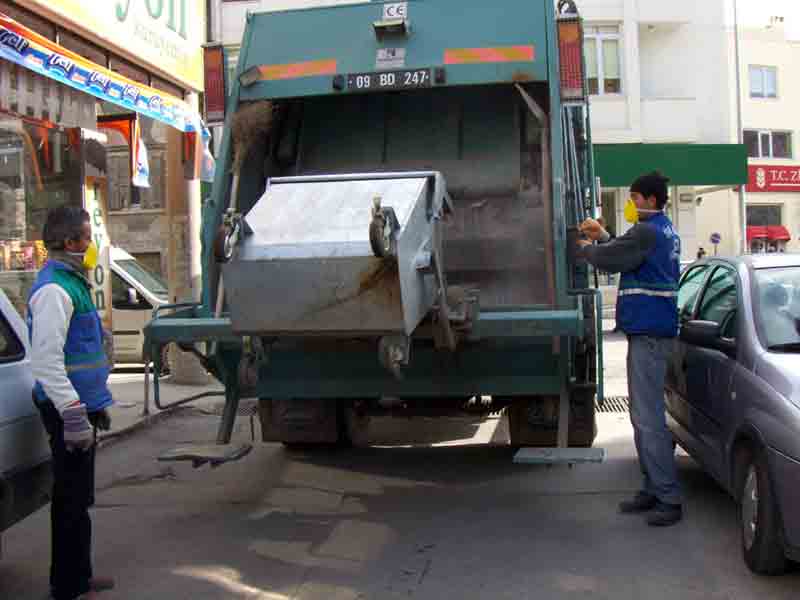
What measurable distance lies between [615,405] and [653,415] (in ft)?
13.1

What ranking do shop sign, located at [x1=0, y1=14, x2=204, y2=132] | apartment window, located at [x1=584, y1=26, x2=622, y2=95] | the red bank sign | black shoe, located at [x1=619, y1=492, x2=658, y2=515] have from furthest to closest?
1. the red bank sign
2. apartment window, located at [x1=584, y1=26, x2=622, y2=95]
3. shop sign, located at [x1=0, y1=14, x2=204, y2=132]
4. black shoe, located at [x1=619, y1=492, x2=658, y2=515]

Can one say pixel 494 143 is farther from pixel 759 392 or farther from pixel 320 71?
pixel 759 392

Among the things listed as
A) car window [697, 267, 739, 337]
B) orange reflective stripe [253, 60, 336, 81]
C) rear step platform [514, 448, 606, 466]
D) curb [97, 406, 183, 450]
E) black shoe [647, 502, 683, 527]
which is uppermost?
orange reflective stripe [253, 60, 336, 81]

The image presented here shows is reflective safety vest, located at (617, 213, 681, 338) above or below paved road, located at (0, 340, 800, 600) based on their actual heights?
above

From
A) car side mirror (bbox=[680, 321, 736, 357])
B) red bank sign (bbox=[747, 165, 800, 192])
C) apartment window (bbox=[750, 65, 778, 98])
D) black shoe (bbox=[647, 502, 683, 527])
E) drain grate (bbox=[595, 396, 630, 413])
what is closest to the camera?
car side mirror (bbox=[680, 321, 736, 357])

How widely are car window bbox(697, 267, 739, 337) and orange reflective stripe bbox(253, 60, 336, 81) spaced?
2.75 m

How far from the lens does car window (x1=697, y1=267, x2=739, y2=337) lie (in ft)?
16.5

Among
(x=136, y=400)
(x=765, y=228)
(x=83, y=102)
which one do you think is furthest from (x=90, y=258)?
(x=765, y=228)

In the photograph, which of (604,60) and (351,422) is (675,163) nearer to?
(604,60)

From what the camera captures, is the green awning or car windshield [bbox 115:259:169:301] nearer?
car windshield [bbox 115:259:169:301]

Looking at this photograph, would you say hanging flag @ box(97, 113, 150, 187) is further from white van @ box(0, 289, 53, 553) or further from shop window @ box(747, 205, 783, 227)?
shop window @ box(747, 205, 783, 227)

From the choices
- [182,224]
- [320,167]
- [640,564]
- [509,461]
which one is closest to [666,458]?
[640,564]

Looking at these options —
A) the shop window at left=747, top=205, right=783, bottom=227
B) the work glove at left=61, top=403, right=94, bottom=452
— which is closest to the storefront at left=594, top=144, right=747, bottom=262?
the shop window at left=747, top=205, right=783, bottom=227

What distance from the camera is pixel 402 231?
13.5 ft
